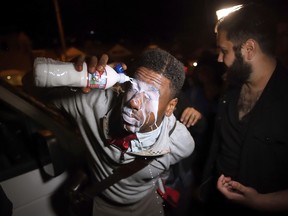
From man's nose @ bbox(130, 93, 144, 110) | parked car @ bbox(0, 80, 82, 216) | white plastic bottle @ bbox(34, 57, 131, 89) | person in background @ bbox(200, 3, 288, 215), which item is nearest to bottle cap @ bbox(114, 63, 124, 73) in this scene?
white plastic bottle @ bbox(34, 57, 131, 89)

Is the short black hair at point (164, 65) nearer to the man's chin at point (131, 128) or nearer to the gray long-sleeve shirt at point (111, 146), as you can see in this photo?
the gray long-sleeve shirt at point (111, 146)

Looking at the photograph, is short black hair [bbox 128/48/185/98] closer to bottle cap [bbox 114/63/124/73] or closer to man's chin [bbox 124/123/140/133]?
bottle cap [bbox 114/63/124/73]

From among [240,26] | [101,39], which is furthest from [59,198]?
[101,39]

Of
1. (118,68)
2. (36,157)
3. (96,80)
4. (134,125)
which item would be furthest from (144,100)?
(36,157)

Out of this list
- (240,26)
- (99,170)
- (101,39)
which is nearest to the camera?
(99,170)

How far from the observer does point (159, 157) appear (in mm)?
2398

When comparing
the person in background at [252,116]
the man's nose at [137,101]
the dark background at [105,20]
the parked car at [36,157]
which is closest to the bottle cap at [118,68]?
the man's nose at [137,101]

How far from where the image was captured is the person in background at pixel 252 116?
2596 millimetres

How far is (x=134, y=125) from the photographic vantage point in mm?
2002

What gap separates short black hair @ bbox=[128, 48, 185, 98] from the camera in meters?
2.11

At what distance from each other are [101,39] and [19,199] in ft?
108

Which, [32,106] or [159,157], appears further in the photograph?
[32,106]

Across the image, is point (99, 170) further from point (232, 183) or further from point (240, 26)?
point (240, 26)

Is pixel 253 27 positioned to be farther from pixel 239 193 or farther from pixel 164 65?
pixel 239 193
